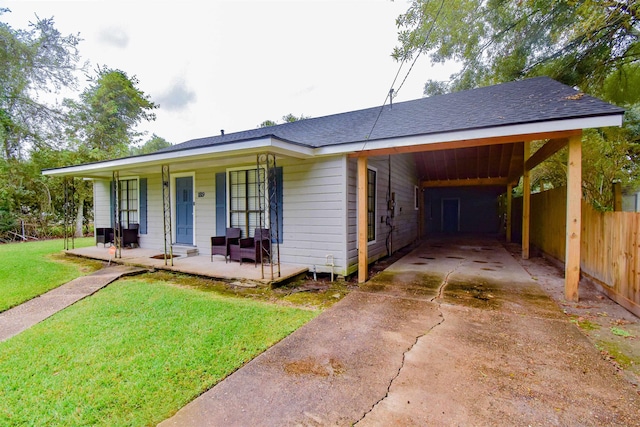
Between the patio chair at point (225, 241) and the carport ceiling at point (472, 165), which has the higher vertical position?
the carport ceiling at point (472, 165)

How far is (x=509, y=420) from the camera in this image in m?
1.73

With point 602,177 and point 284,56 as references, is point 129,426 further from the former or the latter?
point 284,56

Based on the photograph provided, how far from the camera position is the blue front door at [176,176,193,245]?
24.0ft

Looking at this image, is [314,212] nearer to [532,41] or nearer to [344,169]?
[344,169]

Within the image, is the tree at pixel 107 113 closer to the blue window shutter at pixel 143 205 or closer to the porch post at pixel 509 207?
the blue window shutter at pixel 143 205

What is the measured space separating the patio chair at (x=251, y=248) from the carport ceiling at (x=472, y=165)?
5566mm

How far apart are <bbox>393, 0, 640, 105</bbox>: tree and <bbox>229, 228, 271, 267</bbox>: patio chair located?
17.9ft

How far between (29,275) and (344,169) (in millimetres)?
6455

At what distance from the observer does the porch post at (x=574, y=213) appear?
3715 millimetres

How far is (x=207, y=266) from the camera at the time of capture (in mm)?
5785

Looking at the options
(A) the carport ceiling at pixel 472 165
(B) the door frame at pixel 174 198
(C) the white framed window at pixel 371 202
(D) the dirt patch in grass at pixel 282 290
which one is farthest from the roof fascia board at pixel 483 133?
(B) the door frame at pixel 174 198

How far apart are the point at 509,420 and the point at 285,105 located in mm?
25947

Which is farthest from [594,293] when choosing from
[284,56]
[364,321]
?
[284,56]

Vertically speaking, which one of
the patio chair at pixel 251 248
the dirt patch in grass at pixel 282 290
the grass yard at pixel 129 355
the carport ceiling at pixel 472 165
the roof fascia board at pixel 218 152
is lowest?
the dirt patch in grass at pixel 282 290
